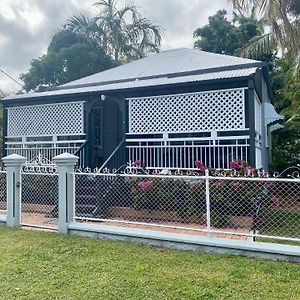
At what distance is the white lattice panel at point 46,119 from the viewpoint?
11570 mm

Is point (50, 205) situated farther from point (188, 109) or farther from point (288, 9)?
point (288, 9)

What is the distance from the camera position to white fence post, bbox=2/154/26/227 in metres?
7.45

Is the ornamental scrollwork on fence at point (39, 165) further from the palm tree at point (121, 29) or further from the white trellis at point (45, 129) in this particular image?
the palm tree at point (121, 29)

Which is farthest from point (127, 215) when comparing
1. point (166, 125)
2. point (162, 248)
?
point (166, 125)

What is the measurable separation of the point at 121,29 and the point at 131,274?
24625 mm

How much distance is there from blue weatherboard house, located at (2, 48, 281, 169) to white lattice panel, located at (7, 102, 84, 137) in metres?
0.03

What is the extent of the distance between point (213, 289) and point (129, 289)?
973 mm

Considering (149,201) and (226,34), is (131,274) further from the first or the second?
(226,34)

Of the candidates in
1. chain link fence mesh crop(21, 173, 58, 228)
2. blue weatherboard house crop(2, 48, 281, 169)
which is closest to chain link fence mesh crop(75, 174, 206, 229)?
chain link fence mesh crop(21, 173, 58, 228)

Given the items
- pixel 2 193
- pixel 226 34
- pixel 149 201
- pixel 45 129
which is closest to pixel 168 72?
pixel 45 129

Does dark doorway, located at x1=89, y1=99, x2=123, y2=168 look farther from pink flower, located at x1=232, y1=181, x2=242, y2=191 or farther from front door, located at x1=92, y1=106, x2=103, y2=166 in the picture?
pink flower, located at x1=232, y1=181, x2=242, y2=191

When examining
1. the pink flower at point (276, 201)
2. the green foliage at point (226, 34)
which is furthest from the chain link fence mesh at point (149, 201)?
the green foliage at point (226, 34)

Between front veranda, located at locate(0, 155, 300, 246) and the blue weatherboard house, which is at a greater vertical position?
the blue weatherboard house

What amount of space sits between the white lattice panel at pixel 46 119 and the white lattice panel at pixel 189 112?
1.97 metres
